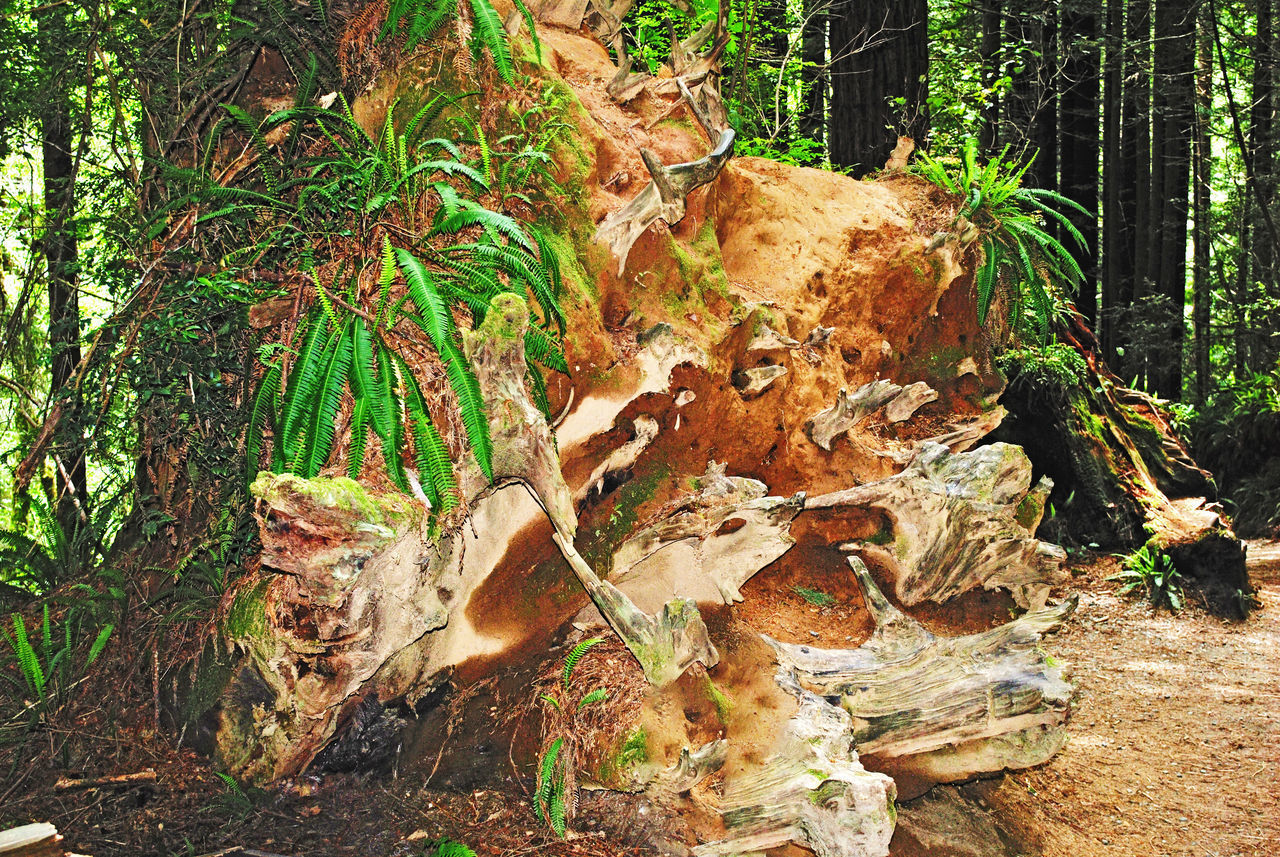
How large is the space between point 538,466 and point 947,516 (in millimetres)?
Result: 2472

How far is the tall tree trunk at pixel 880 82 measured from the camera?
720cm

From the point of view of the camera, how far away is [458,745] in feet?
11.5

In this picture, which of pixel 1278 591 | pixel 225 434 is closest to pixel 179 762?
pixel 225 434

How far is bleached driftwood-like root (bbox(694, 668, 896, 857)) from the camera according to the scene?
318cm

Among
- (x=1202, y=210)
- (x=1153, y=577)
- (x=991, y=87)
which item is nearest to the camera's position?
(x=1153, y=577)

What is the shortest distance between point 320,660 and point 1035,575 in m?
3.97

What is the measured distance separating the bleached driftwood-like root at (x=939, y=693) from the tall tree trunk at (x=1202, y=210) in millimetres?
12114

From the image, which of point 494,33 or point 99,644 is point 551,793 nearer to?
point 99,644

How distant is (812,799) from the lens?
3.22 meters

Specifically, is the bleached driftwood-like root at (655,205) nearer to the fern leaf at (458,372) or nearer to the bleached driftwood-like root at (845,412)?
the fern leaf at (458,372)

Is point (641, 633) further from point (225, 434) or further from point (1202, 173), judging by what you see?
point (1202, 173)

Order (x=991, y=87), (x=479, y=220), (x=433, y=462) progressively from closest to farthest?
(x=433, y=462) → (x=479, y=220) → (x=991, y=87)

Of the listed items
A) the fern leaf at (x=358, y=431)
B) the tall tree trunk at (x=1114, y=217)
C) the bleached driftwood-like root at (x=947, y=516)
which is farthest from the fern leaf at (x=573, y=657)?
the tall tree trunk at (x=1114, y=217)

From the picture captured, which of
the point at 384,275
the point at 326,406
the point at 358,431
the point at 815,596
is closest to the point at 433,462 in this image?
the point at 358,431
